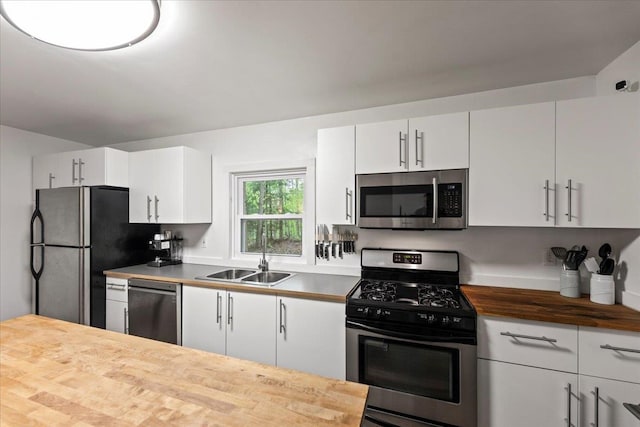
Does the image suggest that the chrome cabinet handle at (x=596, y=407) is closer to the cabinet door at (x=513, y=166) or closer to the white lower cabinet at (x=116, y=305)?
the cabinet door at (x=513, y=166)

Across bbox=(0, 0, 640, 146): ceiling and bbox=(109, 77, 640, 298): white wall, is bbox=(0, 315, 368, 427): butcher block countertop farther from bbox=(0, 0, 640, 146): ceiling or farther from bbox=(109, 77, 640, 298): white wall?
bbox=(109, 77, 640, 298): white wall

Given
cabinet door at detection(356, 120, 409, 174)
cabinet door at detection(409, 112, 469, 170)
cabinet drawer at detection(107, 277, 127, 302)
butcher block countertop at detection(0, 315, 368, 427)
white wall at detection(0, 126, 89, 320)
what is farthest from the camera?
white wall at detection(0, 126, 89, 320)

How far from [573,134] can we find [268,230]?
251 centimetres

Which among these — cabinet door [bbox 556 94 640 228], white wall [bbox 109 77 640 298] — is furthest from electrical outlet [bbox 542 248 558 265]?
cabinet door [bbox 556 94 640 228]

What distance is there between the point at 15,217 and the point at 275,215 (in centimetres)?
274

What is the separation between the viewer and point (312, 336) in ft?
6.53

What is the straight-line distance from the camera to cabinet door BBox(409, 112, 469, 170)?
75.6 inches

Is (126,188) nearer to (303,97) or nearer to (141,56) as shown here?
(141,56)

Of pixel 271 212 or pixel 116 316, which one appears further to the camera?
pixel 271 212

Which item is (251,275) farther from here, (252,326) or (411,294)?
(411,294)

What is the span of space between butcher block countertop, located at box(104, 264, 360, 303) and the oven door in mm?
290

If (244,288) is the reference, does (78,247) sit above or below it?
above

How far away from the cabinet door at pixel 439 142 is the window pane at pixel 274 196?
3.86 feet

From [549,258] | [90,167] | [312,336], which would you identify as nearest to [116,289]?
[90,167]
